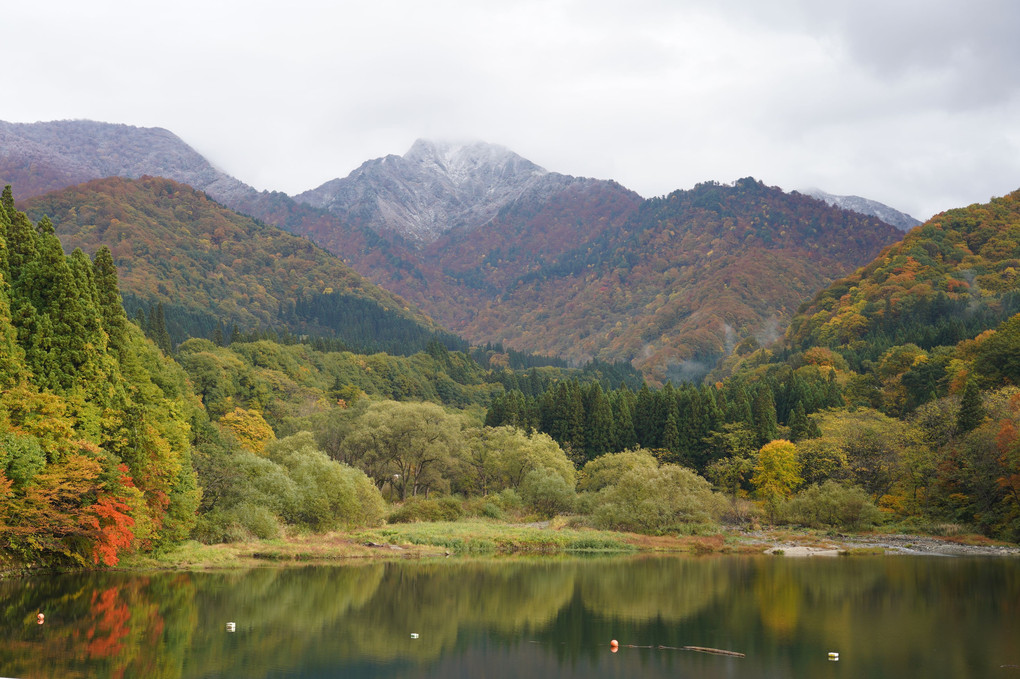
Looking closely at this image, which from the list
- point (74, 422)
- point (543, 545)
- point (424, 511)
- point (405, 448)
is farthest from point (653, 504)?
point (74, 422)

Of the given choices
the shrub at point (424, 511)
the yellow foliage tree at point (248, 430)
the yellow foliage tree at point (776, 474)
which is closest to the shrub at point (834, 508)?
the yellow foliage tree at point (776, 474)

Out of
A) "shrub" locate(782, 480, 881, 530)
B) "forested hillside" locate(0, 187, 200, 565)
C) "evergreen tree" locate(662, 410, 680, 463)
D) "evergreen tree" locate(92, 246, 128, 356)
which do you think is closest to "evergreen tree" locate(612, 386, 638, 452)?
"evergreen tree" locate(662, 410, 680, 463)

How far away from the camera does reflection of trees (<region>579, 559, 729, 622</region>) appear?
142 ft

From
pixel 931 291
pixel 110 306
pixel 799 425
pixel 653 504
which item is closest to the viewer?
pixel 110 306

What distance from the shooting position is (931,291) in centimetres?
15988

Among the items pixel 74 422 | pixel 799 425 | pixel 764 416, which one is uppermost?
pixel 764 416

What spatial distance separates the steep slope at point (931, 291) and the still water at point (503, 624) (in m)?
97.1

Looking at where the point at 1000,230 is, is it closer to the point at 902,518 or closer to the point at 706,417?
the point at 706,417

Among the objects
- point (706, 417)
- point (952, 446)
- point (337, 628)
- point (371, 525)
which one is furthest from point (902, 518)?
point (337, 628)

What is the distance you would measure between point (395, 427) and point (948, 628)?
7071 cm

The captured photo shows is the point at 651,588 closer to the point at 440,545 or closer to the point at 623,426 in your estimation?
the point at 440,545

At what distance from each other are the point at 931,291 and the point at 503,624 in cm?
14549

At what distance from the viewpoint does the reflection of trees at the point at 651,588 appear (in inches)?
1705

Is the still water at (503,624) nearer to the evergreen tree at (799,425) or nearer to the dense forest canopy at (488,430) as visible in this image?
the dense forest canopy at (488,430)
